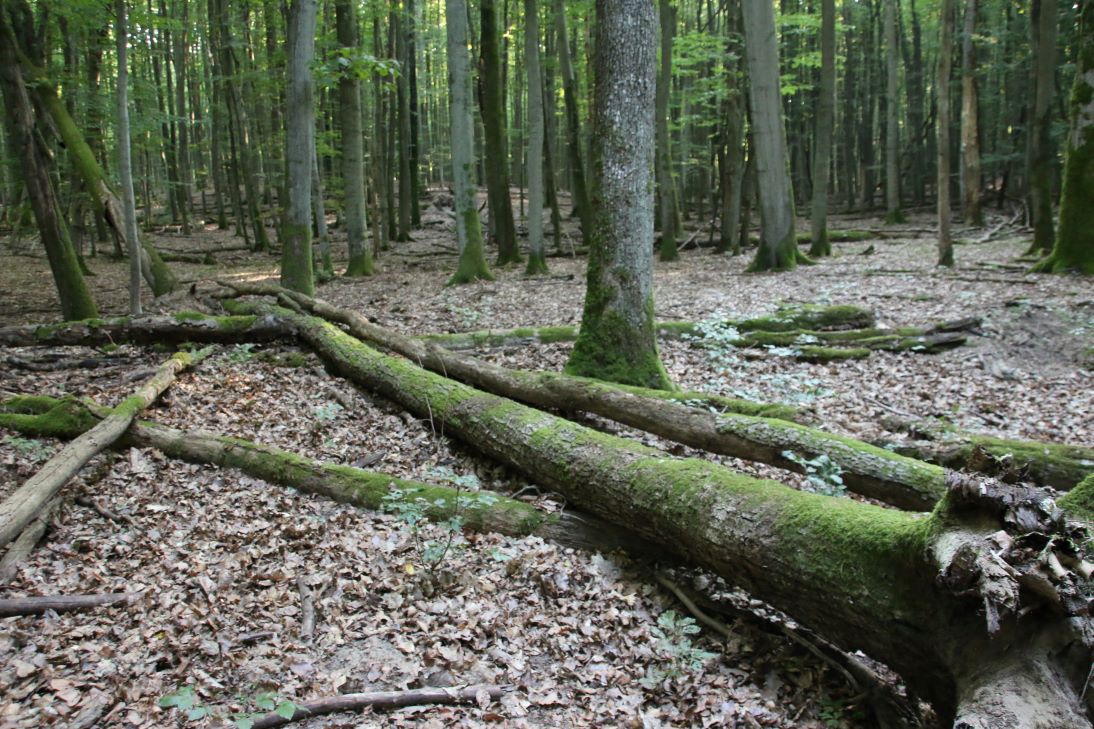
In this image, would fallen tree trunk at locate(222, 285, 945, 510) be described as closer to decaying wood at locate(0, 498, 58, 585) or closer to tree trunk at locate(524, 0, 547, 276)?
decaying wood at locate(0, 498, 58, 585)

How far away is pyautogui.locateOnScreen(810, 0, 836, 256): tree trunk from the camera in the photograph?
16141 mm

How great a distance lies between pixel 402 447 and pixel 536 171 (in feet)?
36.6

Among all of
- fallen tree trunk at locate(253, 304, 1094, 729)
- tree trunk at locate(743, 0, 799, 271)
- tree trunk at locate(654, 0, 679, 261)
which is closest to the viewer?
fallen tree trunk at locate(253, 304, 1094, 729)

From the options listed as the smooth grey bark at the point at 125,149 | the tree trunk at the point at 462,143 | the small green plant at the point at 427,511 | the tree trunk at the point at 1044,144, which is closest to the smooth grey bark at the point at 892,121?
the tree trunk at the point at 1044,144

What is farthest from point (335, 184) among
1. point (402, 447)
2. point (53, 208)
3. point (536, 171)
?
point (402, 447)

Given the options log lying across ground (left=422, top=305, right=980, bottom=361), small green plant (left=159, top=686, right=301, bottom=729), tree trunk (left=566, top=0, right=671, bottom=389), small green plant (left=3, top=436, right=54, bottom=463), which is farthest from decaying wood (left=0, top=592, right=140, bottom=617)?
log lying across ground (left=422, top=305, right=980, bottom=361)

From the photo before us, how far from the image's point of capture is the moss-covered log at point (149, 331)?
8680mm

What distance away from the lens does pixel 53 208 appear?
932cm

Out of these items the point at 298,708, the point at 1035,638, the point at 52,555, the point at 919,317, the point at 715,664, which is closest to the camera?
the point at 1035,638

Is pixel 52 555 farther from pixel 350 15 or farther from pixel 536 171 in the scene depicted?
pixel 350 15

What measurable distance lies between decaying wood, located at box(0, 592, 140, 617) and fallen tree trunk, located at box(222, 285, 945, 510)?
12.4 ft

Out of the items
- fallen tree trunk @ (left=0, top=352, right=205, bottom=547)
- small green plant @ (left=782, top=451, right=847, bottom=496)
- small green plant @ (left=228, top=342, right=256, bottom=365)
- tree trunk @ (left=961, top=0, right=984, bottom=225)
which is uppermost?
tree trunk @ (left=961, top=0, right=984, bottom=225)

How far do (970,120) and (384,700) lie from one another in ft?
66.7

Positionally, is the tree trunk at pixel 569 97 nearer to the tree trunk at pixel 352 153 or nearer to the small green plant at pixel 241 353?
the tree trunk at pixel 352 153
